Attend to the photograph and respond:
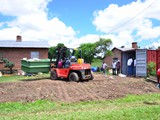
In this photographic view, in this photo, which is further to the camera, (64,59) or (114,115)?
(64,59)

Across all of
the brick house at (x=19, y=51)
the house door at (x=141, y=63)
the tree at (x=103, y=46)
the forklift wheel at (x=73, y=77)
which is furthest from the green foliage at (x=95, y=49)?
the forklift wheel at (x=73, y=77)

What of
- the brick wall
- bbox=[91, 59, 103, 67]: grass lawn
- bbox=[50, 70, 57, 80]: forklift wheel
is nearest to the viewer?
bbox=[50, 70, 57, 80]: forklift wheel

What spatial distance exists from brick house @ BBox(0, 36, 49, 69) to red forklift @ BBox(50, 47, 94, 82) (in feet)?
46.6

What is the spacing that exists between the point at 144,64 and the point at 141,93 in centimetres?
1040

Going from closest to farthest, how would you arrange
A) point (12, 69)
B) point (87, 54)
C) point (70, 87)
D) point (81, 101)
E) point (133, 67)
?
point (81, 101), point (70, 87), point (133, 67), point (12, 69), point (87, 54)

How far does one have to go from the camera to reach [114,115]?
847 cm

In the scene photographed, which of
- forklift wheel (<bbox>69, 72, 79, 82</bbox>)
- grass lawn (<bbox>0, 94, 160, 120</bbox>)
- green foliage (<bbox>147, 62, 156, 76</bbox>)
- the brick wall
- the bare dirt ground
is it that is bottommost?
grass lawn (<bbox>0, 94, 160, 120</bbox>)

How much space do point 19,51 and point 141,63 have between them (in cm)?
1582

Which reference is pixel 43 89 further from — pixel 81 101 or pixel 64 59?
pixel 64 59

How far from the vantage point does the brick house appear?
107 feet

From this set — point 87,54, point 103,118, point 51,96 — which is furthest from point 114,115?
point 87,54

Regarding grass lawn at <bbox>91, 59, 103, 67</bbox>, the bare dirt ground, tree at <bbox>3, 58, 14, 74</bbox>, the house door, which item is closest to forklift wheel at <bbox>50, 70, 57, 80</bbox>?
the bare dirt ground

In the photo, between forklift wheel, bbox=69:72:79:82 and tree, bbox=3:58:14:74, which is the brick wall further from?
forklift wheel, bbox=69:72:79:82

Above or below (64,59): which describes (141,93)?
below
